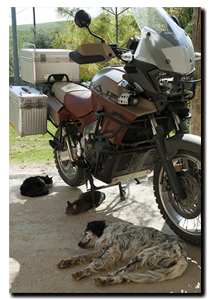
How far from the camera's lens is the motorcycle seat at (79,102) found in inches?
152

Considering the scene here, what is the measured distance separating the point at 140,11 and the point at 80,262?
2.46 metres

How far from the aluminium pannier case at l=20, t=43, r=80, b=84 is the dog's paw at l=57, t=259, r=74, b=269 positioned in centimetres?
293

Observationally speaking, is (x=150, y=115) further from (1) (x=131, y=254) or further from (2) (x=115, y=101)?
(1) (x=131, y=254)

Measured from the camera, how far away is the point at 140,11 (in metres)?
3.16

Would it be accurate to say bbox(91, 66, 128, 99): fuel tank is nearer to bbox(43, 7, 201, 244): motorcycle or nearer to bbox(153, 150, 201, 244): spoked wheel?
bbox(43, 7, 201, 244): motorcycle

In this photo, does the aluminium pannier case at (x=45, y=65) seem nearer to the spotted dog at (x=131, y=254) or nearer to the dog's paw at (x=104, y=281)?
the spotted dog at (x=131, y=254)

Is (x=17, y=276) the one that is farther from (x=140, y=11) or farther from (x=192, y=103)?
(x=192, y=103)

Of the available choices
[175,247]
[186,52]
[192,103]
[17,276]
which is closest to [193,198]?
[175,247]

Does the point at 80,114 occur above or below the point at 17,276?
above

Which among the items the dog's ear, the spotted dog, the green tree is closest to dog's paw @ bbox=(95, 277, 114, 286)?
the spotted dog

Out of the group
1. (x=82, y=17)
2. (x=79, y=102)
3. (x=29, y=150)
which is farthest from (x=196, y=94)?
(x=29, y=150)

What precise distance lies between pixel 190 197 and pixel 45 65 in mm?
3089

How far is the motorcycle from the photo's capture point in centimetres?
288

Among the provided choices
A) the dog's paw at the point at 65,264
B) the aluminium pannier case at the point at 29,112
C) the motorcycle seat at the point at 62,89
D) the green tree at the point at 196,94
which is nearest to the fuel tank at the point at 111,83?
the motorcycle seat at the point at 62,89
